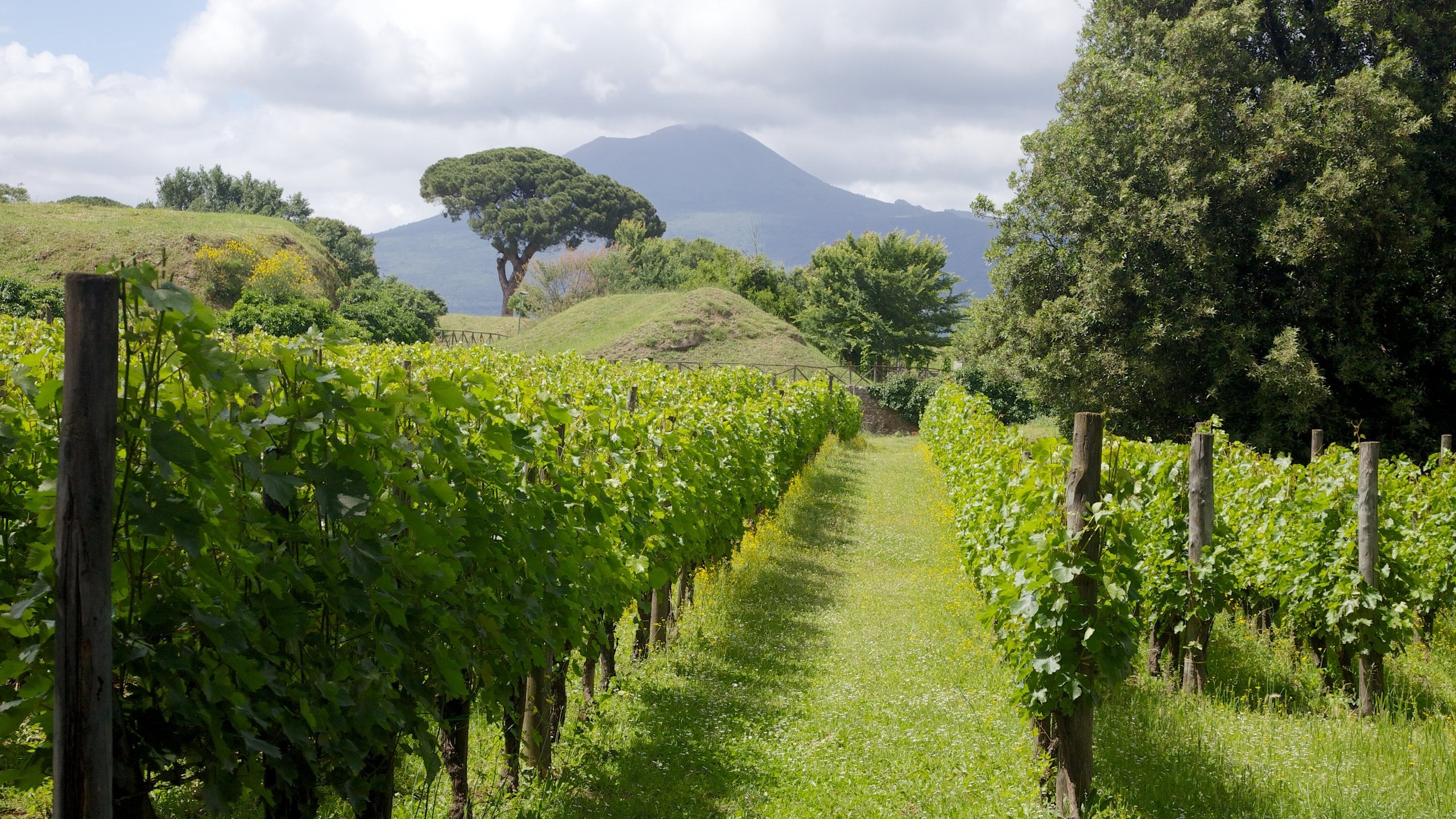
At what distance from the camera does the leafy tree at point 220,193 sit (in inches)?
2975

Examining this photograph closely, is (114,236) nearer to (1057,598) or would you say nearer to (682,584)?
(682,584)

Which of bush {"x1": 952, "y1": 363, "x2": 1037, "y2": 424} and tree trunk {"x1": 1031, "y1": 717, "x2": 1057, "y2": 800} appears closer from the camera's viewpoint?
tree trunk {"x1": 1031, "y1": 717, "x2": 1057, "y2": 800}

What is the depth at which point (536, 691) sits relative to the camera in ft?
16.9

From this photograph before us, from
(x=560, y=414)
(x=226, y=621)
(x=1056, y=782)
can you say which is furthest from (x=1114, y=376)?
(x=226, y=621)

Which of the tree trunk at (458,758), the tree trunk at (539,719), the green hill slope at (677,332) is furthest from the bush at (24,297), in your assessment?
the tree trunk at (458,758)

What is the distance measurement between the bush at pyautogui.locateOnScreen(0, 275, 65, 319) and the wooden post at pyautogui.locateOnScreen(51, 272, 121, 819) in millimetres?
36536

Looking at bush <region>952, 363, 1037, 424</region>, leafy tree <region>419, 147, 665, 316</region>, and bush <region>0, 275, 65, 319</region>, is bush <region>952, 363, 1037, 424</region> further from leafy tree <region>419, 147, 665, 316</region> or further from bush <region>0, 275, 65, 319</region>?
leafy tree <region>419, 147, 665, 316</region>

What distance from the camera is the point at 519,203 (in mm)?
85000

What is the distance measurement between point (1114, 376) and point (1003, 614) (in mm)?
16219

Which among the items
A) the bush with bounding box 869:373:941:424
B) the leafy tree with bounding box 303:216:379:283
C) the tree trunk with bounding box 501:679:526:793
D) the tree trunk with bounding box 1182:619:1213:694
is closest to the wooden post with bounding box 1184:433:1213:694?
the tree trunk with bounding box 1182:619:1213:694

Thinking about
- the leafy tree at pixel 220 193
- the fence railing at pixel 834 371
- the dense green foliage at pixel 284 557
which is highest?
the leafy tree at pixel 220 193

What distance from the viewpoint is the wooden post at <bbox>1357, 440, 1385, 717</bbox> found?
678cm

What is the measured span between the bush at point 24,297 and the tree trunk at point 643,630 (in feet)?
106

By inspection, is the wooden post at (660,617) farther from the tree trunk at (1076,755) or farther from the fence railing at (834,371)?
the fence railing at (834,371)
